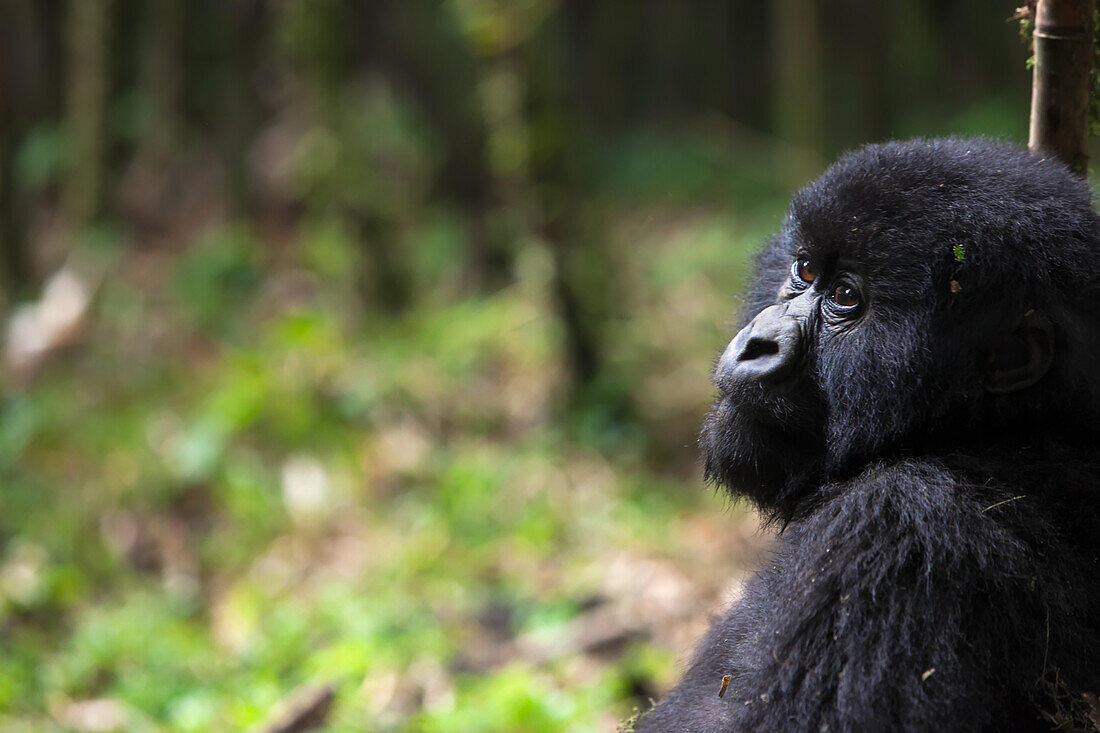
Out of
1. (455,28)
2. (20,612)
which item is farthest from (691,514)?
(455,28)

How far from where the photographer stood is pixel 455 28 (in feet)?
38.8

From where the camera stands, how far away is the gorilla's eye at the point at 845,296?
264 cm

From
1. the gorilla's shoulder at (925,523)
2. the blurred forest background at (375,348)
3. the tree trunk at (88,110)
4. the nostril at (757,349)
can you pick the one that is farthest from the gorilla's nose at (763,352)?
the tree trunk at (88,110)

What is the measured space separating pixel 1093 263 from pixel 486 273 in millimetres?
8074

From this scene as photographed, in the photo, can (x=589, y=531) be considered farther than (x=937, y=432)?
Yes

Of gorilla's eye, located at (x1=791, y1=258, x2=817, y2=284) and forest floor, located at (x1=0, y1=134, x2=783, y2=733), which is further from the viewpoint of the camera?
forest floor, located at (x1=0, y1=134, x2=783, y2=733)

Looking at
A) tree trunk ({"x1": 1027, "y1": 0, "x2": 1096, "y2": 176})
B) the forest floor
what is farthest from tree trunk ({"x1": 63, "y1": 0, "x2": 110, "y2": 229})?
tree trunk ({"x1": 1027, "y1": 0, "x2": 1096, "y2": 176})

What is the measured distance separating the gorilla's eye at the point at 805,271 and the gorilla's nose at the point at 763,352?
0.11 m

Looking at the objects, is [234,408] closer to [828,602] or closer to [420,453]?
[420,453]

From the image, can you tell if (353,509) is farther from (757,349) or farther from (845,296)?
(845,296)

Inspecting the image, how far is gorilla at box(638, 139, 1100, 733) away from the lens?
213 cm

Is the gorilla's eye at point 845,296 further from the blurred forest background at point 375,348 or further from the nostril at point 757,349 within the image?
the blurred forest background at point 375,348

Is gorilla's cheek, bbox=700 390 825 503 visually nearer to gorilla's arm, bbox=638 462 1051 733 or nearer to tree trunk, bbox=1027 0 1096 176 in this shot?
gorilla's arm, bbox=638 462 1051 733

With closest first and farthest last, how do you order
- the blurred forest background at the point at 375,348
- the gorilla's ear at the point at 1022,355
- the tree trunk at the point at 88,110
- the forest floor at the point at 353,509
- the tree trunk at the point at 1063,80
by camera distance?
the gorilla's ear at the point at 1022,355 → the tree trunk at the point at 1063,80 → the forest floor at the point at 353,509 → the blurred forest background at the point at 375,348 → the tree trunk at the point at 88,110
